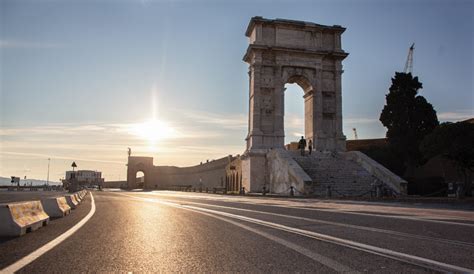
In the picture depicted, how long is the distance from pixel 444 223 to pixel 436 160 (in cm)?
5333

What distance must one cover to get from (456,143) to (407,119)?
11563 millimetres

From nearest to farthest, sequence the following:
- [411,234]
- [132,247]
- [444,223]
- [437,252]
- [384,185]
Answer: [437,252], [132,247], [411,234], [444,223], [384,185]

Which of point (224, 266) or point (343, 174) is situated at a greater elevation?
point (343, 174)

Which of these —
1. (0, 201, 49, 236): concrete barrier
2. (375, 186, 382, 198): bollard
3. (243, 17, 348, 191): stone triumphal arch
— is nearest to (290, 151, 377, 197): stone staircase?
(375, 186, 382, 198): bollard

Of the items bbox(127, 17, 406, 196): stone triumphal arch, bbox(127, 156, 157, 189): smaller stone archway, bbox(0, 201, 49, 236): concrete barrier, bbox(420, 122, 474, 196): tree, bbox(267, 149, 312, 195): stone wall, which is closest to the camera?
bbox(0, 201, 49, 236): concrete barrier

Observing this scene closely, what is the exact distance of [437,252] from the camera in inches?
229

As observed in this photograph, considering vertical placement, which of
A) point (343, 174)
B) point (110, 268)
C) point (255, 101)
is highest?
point (255, 101)

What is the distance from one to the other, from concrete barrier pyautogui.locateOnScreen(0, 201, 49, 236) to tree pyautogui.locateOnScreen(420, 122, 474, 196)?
3674 cm

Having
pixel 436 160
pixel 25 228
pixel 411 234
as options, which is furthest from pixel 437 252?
pixel 436 160

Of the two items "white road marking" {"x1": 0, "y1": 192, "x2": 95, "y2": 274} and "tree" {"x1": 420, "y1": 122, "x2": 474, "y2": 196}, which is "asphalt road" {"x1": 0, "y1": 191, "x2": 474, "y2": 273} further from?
"tree" {"x1": 420, "y1": 122, "x2": 474, "y2": 196}

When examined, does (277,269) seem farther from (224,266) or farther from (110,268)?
(110,268)

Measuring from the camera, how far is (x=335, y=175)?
33.9m

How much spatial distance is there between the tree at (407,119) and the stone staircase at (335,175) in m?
12.3

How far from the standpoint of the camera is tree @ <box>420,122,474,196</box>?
124 ft
